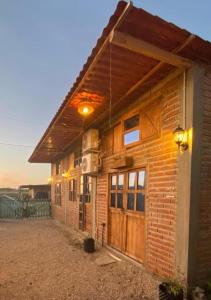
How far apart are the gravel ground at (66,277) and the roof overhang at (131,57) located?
362 centimetres

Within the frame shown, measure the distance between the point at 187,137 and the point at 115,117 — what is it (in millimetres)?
2980

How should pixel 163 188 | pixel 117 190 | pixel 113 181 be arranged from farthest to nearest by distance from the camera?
pixel 113 181, pixel 117 190, pixel 163 188

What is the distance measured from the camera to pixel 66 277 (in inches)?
182

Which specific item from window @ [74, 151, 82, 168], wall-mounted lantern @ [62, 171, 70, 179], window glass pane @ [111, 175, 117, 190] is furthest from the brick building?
wall-mounted lantern @ [62, 171, 70, 179]

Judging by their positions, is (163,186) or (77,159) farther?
(77,159)

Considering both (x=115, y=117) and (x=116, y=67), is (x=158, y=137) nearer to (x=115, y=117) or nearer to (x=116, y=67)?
(x=116, y=67)

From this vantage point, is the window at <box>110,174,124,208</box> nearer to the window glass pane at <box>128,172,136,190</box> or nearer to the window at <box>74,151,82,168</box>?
the window glass pane at <box>128,172,136,190</box>

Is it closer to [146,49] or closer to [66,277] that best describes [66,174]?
[66,277]

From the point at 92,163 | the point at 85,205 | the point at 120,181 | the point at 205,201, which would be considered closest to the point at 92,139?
the point at 92,163

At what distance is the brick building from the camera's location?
3.35 m

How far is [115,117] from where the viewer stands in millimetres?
6473

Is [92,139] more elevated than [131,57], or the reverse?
[131,57]

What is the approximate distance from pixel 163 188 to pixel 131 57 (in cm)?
229

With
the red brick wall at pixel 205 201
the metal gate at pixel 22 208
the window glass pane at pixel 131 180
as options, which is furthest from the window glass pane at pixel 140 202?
the metal gate at pixel 22 208
